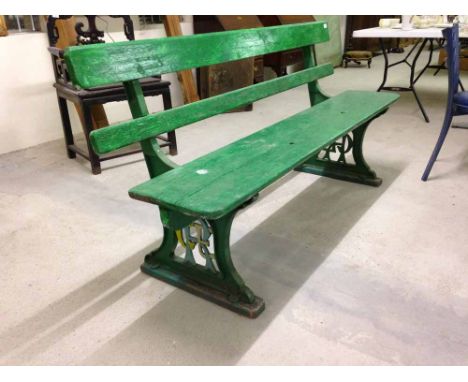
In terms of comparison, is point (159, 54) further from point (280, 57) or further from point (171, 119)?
point (280, 57)

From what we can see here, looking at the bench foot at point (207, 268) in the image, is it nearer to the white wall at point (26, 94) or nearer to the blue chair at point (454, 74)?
the blue chair at point (454, 74)

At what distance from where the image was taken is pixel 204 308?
1774 millimetres

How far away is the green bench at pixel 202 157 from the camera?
153 cm

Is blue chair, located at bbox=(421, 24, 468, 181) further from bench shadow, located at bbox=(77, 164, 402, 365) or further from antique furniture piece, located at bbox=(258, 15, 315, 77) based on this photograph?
antique furniture piece, located at bbox=(258, 15, 315, 77)

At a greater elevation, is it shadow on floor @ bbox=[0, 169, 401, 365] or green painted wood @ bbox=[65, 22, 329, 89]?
green painted wood @ bbox=[65, 22, 329, 89]

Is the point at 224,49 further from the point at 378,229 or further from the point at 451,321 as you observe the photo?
the point at 451,321

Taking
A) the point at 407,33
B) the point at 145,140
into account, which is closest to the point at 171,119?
the point at 145,140

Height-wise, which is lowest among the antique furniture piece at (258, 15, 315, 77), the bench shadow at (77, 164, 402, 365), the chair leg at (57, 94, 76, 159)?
the bench shadow at (77, 164, 402, 365)

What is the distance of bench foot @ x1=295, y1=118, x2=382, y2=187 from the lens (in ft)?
9.25

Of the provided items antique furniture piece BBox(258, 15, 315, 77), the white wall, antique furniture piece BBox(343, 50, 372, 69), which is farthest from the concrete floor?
antique furniture piece BBox(343, 50, 372, 69)

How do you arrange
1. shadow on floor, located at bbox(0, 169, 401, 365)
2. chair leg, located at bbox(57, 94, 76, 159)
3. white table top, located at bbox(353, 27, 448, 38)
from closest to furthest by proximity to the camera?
shadow on floor, located at bbox(0, 169, 401, 365)
chair leg, located at bbox(57, 94, 76, 159)
white table top, located at bbox(353, 27, 448, 38)

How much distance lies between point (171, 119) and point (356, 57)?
625cm

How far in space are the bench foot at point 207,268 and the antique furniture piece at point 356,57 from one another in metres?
6.33

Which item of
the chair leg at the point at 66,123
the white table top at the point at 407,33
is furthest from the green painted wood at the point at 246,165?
the chair leg at the point at 66,123
